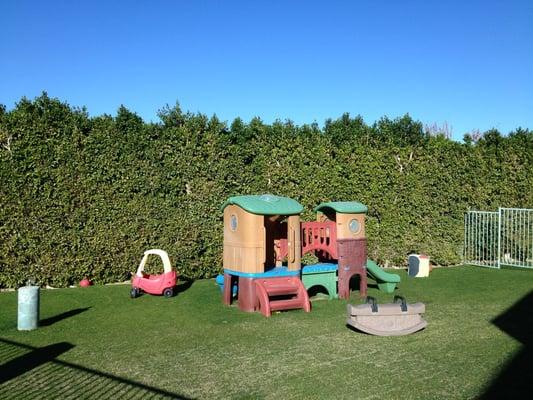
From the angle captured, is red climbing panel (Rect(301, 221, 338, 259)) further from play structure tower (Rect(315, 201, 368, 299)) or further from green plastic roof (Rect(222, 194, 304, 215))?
green plastic roof (Rect(222, 194, 304, 215))

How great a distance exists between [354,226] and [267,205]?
2064mm

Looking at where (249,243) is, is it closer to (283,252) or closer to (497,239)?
(283,252)

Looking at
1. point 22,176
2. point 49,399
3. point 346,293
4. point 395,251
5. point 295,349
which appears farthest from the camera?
point 395,251

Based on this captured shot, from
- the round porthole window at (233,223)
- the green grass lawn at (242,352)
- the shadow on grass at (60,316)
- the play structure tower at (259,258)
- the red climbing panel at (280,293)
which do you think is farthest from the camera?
the round porthole window at (233,223)

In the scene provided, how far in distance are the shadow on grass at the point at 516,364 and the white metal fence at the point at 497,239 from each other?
21.9ft

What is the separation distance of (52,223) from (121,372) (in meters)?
6.18

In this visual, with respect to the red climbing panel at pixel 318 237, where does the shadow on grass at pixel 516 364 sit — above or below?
below

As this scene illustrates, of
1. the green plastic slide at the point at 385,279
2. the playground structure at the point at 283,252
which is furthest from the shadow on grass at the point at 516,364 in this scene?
the playground structure at the point at 283,252

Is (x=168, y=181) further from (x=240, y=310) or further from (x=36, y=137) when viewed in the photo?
(x=240, y=310)

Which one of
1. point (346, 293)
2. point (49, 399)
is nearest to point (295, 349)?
point (49, 399)

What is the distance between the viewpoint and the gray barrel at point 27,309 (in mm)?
7215

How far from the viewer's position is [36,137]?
10.7 m

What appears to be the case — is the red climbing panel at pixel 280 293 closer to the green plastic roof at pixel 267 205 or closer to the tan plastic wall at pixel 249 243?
the tan plastic wall at pixel 249 243

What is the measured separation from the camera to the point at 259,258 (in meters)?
8.69
